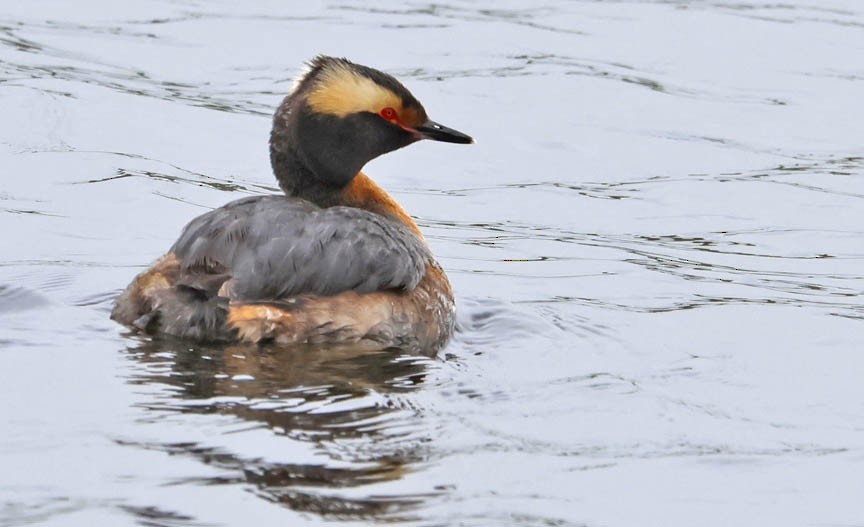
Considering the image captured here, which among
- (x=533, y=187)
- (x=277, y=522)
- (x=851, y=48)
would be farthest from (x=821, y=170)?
(x=277, y=522)

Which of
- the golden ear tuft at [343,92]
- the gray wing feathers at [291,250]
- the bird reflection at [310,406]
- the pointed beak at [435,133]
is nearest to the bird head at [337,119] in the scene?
the golden ear tuft at [343,92]

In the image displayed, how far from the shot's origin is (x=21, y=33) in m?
14.7

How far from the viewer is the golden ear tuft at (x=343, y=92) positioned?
27.2ft

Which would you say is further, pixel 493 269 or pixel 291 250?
pixel 493 269

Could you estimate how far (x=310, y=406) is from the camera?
661 cm

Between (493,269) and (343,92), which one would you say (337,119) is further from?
(493,269)

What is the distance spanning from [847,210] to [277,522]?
22.6 feet

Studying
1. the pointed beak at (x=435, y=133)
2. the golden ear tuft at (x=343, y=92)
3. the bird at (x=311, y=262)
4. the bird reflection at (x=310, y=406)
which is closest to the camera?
the bird reflection at (x=310, y=406)

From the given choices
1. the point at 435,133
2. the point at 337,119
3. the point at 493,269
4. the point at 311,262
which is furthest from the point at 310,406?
the point at 493,269

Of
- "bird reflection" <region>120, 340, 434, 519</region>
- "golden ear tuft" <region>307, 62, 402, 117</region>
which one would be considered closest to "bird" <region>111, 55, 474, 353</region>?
"golden ear tuft" <region>307, 62, 402, 117</region>

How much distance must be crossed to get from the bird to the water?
0.16 metres

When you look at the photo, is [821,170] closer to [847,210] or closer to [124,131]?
[847,210]

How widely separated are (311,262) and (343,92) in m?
1.29

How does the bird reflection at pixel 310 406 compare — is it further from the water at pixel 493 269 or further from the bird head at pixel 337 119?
the bird head at pixel 337 119
